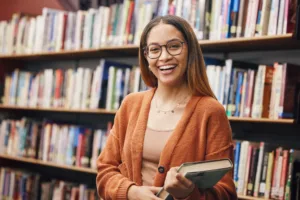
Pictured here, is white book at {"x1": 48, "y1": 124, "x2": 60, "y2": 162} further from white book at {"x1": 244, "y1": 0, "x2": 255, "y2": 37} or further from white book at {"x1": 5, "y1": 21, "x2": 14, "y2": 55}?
white book at {"x1": 244, "y1": 0, "x2": 255, "y2": 37}

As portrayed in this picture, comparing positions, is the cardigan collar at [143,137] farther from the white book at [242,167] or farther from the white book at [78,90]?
the white book at [78,90]

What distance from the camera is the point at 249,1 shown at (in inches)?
100

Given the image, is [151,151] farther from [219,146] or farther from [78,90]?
[78,90]

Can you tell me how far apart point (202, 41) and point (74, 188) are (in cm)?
147

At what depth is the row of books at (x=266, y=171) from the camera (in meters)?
2.35

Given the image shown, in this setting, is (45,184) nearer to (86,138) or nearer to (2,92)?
(86,138)

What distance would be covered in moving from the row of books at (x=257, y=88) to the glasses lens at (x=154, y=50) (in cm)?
110

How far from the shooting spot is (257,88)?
250 centimetres

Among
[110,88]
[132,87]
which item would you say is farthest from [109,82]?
[132,87]

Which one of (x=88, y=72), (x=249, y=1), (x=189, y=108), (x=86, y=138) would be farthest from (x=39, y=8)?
(x=189, y=108)

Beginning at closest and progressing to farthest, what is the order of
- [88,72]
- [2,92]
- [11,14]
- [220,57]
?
[220,57]
[88,72]
[2,92]
[11,14]

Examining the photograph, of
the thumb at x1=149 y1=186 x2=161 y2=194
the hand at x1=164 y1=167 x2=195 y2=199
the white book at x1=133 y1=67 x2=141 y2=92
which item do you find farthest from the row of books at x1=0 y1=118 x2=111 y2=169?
the hand at x1=164 y1=167 x2=195 y2=199

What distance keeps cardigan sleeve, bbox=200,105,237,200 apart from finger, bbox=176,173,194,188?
131mm

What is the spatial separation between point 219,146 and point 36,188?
2.65m
